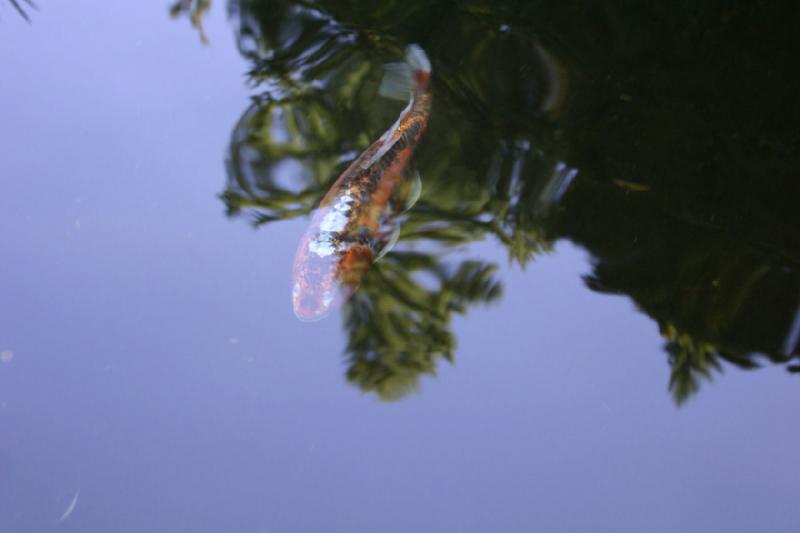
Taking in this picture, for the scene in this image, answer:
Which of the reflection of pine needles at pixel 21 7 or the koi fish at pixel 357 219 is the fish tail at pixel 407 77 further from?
the reflection of pine needles at pixel 21 7

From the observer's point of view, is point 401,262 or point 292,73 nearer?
point 401,262

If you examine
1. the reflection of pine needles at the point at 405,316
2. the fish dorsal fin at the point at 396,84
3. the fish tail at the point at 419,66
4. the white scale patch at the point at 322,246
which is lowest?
the reflection of pine needles at the point at 405,316

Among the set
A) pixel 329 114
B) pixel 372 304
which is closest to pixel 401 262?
pixel 372 304

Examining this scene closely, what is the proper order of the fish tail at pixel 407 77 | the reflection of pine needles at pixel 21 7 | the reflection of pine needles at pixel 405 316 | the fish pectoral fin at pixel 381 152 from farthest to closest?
the reflection of pine needles at pixel 21 7
the fish tail at pixel 407 77
the fish pectoral fin at pixel 381 152
the reflection of pine needles at pixel 405 316

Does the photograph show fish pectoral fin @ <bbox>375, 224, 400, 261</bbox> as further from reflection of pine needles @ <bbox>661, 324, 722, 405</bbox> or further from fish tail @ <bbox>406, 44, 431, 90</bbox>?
reflection of pine needles @ <bbox>661, 324, 722, 405</bbox>

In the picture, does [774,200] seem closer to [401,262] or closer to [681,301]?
[681,301]

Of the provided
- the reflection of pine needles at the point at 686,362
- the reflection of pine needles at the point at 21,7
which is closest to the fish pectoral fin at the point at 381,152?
the reflection of pine needles at the point at 686,362

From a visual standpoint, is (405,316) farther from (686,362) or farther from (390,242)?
(686,362)
